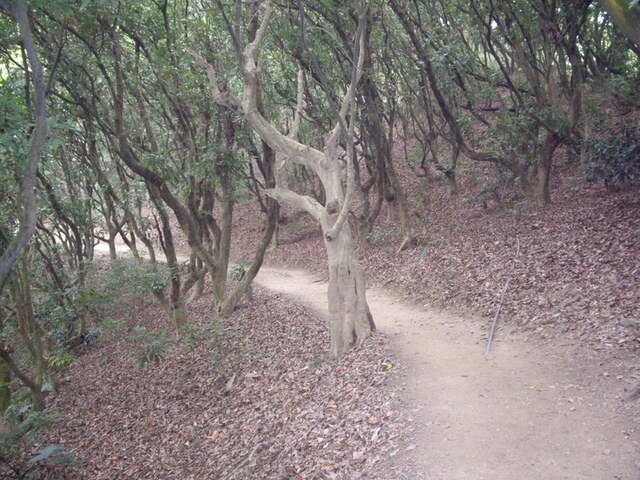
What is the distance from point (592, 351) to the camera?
6.77m

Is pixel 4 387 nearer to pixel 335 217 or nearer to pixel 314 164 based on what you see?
pixel 335 217

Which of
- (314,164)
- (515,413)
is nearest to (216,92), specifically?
(314,164)

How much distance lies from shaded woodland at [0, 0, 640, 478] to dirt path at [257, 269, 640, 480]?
82cm

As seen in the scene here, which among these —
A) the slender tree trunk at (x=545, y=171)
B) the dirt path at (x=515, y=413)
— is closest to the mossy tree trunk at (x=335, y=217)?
the dirt path at (x=515, y=413)

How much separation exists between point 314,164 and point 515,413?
481cm

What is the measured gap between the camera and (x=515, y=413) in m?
5.66

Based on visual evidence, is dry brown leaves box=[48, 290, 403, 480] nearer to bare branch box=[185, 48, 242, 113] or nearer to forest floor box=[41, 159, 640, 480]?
forest floor box=[41, 159, 640, 480]

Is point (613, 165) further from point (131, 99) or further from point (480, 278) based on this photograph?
point (131, 99)

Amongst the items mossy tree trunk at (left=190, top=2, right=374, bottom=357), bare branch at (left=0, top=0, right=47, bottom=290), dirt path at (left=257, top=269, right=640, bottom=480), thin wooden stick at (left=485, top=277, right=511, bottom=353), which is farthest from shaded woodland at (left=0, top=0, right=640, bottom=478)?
dirt path at (left=257, top=269, right=640, bottom=480)

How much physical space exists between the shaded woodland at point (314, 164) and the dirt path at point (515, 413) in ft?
2.68

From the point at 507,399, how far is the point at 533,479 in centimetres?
158

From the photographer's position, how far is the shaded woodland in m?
8.34

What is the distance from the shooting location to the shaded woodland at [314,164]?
834 cm

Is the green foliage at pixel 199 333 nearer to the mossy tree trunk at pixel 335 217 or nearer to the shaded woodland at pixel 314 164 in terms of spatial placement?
the shaded woodland at pixel 314 164
